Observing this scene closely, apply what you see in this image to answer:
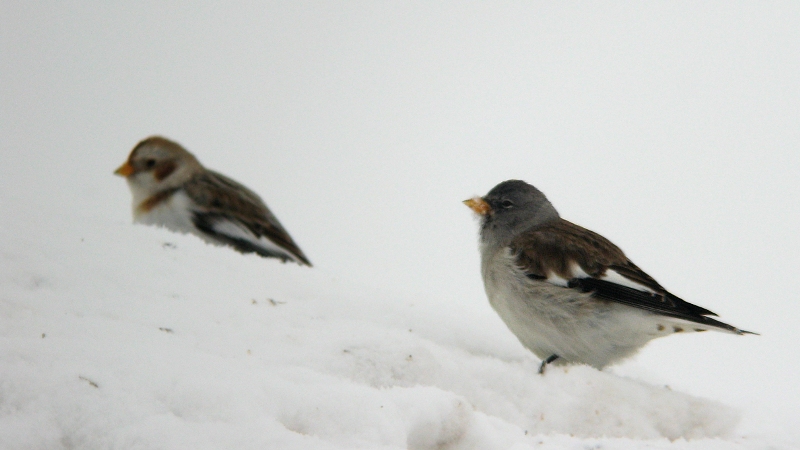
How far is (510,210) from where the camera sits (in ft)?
18.1

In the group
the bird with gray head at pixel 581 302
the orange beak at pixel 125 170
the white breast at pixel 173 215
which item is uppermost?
the orange beak at pixel 125 170

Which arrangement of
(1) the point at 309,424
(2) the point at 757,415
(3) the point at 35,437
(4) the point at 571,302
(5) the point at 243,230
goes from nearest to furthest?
(3) the point at 35,437, (1) the point at 309,424, (2) the point at 757,415, (4) the point at 571,302, (5) the point at 243,230

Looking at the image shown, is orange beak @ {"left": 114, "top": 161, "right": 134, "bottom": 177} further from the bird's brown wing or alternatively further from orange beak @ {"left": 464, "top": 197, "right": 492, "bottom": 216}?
orange beak @ {"left": 464, "top": 197, "right": 492, "bottom": 216}

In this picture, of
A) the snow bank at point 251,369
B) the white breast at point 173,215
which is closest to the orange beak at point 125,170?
the white breast at point 173,215

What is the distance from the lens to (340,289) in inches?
188

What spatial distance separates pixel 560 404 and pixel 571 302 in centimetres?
116

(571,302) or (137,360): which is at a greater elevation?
(571,302)

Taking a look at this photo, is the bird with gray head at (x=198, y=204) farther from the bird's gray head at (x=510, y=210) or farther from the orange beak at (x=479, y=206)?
the bird's gray head at (x=510, y=210)

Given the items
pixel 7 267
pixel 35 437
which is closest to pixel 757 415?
pixel 35 437

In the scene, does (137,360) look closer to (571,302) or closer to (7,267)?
(7,267)

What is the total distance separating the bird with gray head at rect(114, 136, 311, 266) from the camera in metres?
7.16

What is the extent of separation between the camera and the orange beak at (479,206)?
561 centimetres

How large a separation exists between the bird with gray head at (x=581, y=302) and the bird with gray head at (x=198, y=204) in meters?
2.93

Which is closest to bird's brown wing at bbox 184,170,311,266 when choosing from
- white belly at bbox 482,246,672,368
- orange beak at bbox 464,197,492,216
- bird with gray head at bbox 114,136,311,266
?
bird with gray head at bbox 114,136,311,266
